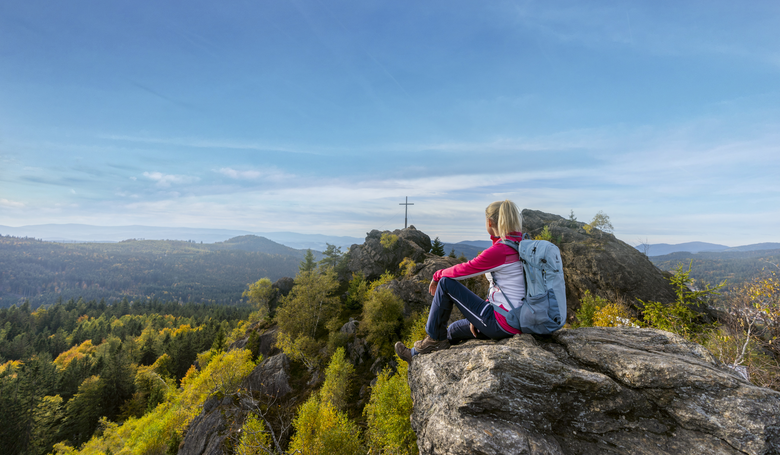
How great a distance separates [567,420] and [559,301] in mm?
2076

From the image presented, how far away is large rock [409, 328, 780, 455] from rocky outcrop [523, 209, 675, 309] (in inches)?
1196

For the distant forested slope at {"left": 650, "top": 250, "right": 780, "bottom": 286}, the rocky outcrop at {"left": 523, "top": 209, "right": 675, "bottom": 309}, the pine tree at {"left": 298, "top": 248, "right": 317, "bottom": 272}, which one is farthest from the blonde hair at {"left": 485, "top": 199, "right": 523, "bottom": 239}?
the pine tree at {"left": 298, "top": 248, "right": 317, "bottom": 272}

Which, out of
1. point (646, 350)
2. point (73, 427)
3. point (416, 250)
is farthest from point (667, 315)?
point (73, 427)

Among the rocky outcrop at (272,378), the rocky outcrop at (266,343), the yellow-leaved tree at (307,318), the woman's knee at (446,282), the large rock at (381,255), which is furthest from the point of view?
the large rock at (381,255)

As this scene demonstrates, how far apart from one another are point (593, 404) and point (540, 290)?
6.79ft

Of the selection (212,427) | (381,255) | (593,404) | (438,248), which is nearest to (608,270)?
(438,248)

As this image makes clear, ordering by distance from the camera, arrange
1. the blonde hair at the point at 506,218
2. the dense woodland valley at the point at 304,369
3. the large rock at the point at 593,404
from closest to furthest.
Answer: the large rock at the point at 593,404 < the blonde hair at the point at 506,218 < the dense woodland valley at the point at 304,369

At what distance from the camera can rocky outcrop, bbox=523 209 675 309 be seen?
2930 centimetres

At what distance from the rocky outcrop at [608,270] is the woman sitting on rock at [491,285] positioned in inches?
1259

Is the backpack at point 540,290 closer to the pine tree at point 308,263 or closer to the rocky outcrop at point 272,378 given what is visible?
the rocky outcrop at point 272,378

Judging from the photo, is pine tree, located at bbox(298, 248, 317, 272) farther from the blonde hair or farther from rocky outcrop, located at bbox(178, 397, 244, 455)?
the blonde hair

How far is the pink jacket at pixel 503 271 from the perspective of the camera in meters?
5.61

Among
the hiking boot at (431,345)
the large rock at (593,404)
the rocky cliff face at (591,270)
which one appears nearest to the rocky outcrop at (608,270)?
the rocky cliff face at (591,270)

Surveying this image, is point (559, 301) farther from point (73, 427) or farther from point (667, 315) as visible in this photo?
point (73, 427)
